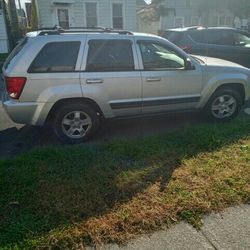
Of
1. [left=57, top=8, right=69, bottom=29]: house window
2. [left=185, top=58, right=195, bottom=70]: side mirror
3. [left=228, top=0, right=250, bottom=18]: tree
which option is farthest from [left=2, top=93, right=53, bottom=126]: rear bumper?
[left=228, top=0, right=250, bottom=18]: tree

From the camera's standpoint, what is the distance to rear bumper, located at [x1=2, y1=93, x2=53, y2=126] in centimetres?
463

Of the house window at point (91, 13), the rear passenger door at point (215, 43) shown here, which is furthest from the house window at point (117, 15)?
the rear passenger door at point (215, 43)

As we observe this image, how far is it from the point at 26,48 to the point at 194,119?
346 cm

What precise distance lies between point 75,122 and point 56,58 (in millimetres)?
1060

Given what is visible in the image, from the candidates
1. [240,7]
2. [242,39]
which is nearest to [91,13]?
[242,39]

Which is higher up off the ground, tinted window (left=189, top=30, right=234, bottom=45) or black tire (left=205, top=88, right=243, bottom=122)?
tinted window (left=189, top=30, right=234, bottom=45)

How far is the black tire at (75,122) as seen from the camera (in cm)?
487

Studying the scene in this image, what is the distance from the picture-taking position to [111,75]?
488cm

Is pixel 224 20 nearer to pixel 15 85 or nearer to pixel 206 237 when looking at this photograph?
pixel 15 85

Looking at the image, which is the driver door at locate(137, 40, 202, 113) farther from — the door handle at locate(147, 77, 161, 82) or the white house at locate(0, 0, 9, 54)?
the white house at locate(0, 0, 9, 54)

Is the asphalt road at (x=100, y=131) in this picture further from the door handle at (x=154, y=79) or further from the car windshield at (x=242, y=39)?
the car windshield at (x=242, y=39)

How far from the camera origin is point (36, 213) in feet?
10.4

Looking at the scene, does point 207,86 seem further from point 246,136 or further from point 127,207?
point 127,207

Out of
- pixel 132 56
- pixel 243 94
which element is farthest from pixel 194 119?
pixel 132 56
